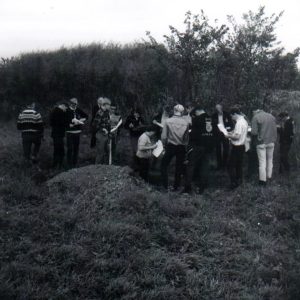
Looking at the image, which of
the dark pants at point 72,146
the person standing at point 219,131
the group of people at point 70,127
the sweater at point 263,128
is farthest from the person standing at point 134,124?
the sweater at point 263,128

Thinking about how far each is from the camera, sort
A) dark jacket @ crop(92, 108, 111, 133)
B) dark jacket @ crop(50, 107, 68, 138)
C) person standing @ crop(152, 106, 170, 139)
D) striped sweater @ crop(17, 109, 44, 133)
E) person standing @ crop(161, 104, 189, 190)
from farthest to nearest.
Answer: person standing @ crop(152, 106, 170, 139) → striped sweater @ crop(17, 109, 44, 133) → dark jacket @ crop(92, 108, 111, 133) → dark jacket @ crop(50, 107, 68, 138) → person standing @ crop(161, 104, 189, 190)

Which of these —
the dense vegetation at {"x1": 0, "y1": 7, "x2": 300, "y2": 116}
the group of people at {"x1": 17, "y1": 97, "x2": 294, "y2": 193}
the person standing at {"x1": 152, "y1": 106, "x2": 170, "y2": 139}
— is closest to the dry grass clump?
the group of people at {"x1": 17, "y1": 97, "x2": 294, "y2": 193}

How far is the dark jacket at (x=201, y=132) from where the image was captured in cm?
1059

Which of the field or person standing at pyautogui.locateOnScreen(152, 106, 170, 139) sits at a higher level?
person standing at pyautogui.locateOnScreen(152, 106, 170, 139)

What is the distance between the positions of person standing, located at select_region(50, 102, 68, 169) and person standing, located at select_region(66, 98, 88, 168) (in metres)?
0.12

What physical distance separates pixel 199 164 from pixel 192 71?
378 cm

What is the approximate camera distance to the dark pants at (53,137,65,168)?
11711 millimetres

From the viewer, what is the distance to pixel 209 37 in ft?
45.1

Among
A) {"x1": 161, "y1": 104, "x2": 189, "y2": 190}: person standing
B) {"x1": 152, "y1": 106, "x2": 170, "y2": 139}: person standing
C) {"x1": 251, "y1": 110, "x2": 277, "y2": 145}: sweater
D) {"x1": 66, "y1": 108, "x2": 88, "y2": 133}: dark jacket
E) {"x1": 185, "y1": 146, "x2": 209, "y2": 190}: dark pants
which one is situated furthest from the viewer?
{"x1": 152, "y1": 106, "x2": 170, "y2": 139}: person standing

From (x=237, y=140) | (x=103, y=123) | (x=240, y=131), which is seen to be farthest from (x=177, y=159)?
(x=103, y=123)

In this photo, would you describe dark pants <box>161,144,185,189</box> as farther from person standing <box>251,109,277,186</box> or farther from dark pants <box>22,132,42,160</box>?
dark pants <box>22,132,42,160</box>

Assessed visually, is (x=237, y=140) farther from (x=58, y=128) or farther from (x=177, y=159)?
(x=58, y=128)

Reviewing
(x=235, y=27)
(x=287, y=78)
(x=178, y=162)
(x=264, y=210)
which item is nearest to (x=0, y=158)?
(x=178, y=162)

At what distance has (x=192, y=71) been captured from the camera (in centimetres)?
1396
